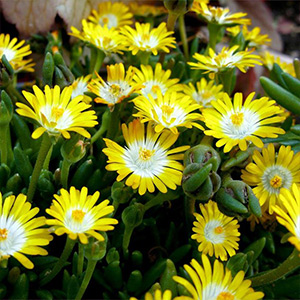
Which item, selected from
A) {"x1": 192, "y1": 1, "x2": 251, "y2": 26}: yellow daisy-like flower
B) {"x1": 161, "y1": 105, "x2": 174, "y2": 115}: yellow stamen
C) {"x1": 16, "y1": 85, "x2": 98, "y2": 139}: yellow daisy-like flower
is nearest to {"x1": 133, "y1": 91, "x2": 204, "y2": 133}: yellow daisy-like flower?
{"x1": 161, "y1": 105, "x2": 174, "y2": 115}: yellow stamen

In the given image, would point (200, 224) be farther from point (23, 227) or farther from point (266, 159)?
point (23, 227)

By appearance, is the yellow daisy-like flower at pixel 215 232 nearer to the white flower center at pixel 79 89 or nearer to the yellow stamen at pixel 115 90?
the yellow stamen at pixel 115 90

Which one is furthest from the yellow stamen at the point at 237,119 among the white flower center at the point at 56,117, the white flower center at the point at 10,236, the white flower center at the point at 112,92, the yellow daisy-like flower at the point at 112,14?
the yellow daisy-like flower at the point at 112,14

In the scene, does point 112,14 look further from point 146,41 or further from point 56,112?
point 56,112

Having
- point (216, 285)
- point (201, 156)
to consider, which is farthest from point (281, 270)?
point (201, 156)

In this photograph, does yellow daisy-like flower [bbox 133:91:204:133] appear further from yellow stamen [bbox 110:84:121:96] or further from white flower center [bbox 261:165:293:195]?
white flower center [bbox 261:165:293:195]

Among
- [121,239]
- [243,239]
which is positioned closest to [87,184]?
[121,239]
